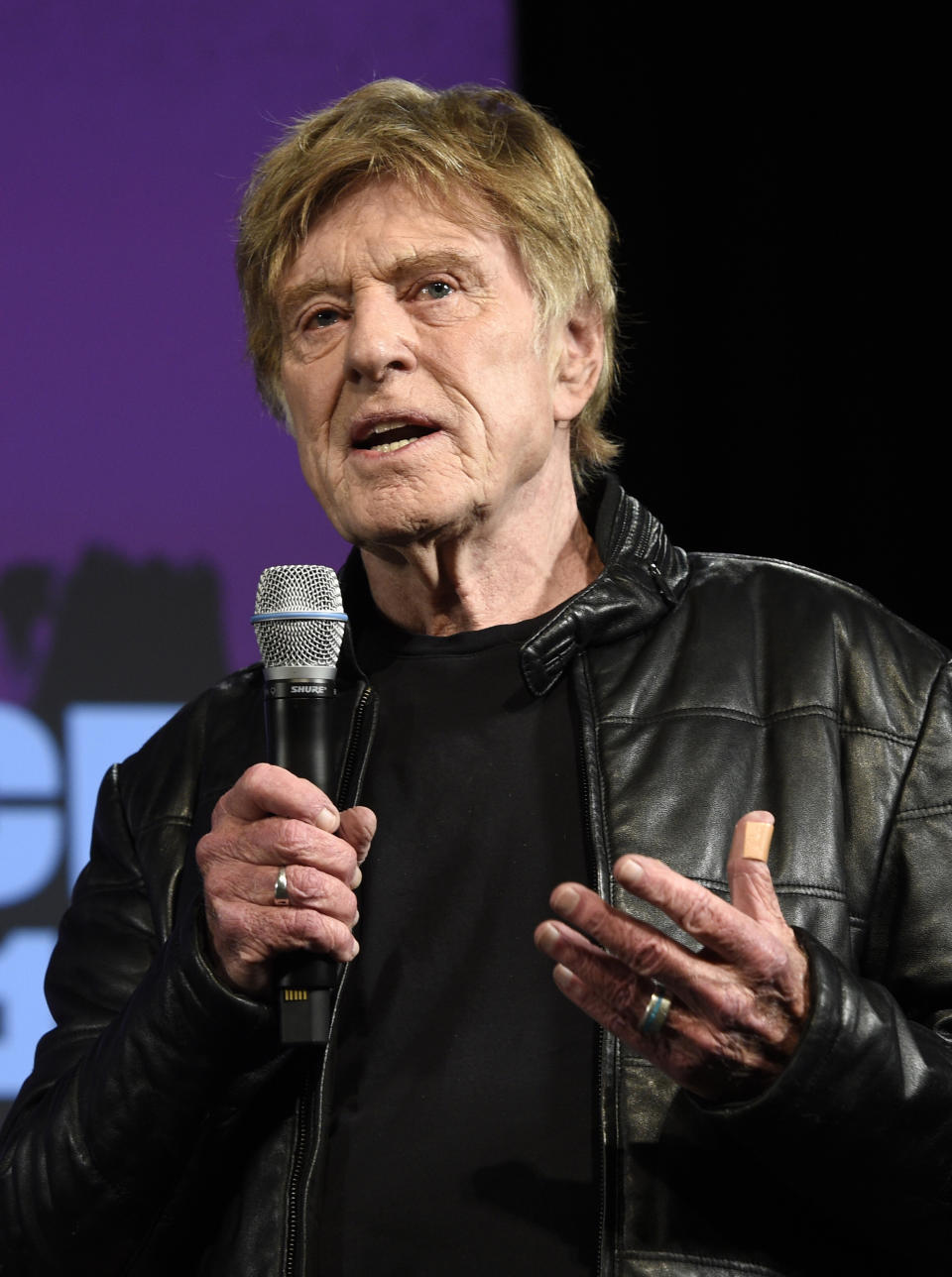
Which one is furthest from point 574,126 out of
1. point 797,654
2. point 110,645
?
point 797,654

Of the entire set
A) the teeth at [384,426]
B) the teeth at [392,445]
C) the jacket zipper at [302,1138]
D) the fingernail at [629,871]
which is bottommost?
the jacket zipper at [302,1138]

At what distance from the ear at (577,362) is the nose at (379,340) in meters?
0.26

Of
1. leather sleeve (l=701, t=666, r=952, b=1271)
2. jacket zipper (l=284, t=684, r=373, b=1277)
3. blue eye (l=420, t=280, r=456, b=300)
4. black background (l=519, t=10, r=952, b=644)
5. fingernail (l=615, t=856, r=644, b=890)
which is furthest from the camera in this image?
black background (l=519, t=10, r=952, b=644)

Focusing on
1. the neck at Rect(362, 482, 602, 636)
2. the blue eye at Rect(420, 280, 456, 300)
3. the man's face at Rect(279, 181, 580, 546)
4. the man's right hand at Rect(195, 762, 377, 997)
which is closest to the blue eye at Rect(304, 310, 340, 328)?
the man's face at Rect(279, 181, 580, 546)

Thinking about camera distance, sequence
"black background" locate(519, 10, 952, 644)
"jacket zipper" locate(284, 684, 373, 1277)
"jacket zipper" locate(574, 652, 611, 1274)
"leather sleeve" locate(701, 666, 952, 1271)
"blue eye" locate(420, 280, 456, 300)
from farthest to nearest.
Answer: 1. "black background" locate(519, 10, 952, 644)
2. "blue eye" locate(420, 280, 456, 300)
3. "jacket zipper" locate(284, 684, 373, 1277)
4. "jacket zipper" locate(574, 652, 611, 1274)
5. "leather sleeve" locate(701, 666, 952, 1271)

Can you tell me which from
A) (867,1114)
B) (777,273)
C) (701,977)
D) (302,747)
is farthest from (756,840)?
(777,273)

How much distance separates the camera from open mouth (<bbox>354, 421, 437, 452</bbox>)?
1966 millimetres

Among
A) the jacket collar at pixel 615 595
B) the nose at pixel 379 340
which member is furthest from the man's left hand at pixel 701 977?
the nose at pixel 379 340

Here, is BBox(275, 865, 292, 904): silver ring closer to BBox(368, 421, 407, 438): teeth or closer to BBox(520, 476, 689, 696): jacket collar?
BBox(520, 476, 689, 696): jacket collar

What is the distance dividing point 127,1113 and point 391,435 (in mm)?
890

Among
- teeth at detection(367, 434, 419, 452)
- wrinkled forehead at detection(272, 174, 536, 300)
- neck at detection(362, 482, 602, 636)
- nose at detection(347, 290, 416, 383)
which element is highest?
wrinkled forehead at detection(272, 174, 536, 300)

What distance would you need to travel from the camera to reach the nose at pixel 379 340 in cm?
195

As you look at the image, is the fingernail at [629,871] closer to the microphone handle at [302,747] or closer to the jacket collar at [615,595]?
the microphone handle at [302,747]

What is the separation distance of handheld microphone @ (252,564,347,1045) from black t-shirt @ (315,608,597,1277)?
0.89 ft
